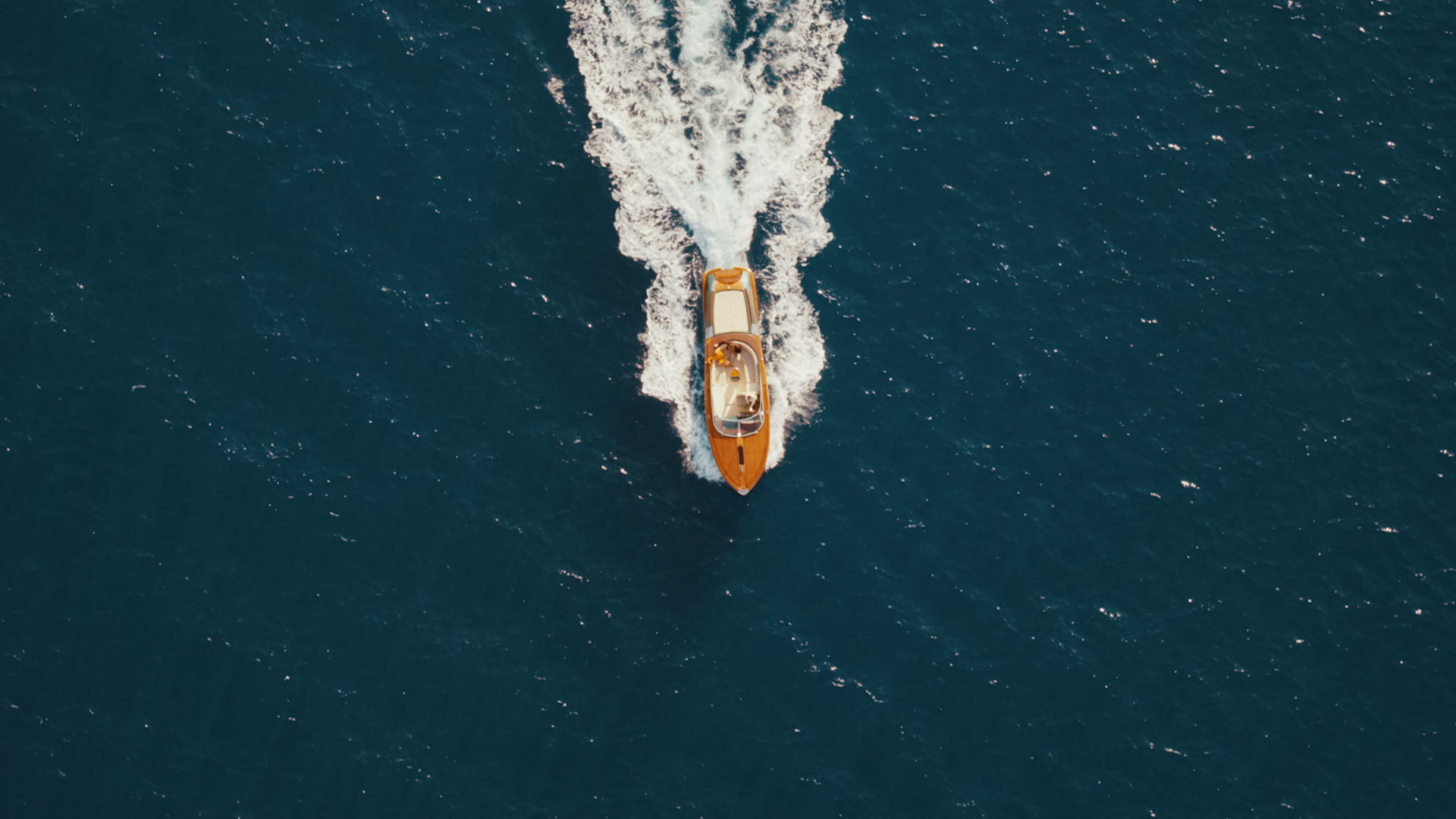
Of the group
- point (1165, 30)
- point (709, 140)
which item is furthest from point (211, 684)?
point (1165, 30)

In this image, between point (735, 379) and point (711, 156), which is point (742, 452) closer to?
point (735, 379)

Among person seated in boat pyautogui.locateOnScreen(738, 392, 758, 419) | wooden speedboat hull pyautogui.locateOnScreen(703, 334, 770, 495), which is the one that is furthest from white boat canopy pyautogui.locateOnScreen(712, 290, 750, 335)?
person seated in boat pyautogui.locateOnScreen(738, 392, 758, 419)

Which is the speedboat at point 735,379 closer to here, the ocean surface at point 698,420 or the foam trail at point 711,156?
the foam trail at point 711,156

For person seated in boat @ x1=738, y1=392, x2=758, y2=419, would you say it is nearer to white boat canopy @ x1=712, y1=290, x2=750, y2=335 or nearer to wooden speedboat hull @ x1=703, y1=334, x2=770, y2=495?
wooden speedboat hull @ x1=703, y1=334, x2=770, y2=495

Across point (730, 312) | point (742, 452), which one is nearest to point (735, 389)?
point (742, 452)

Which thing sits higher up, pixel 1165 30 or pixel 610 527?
pixel 1165 30

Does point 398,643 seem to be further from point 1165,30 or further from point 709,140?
point 1165,30

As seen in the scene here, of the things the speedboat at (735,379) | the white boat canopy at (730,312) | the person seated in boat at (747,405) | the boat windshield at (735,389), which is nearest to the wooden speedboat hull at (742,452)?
the speedboat at (735,379)
